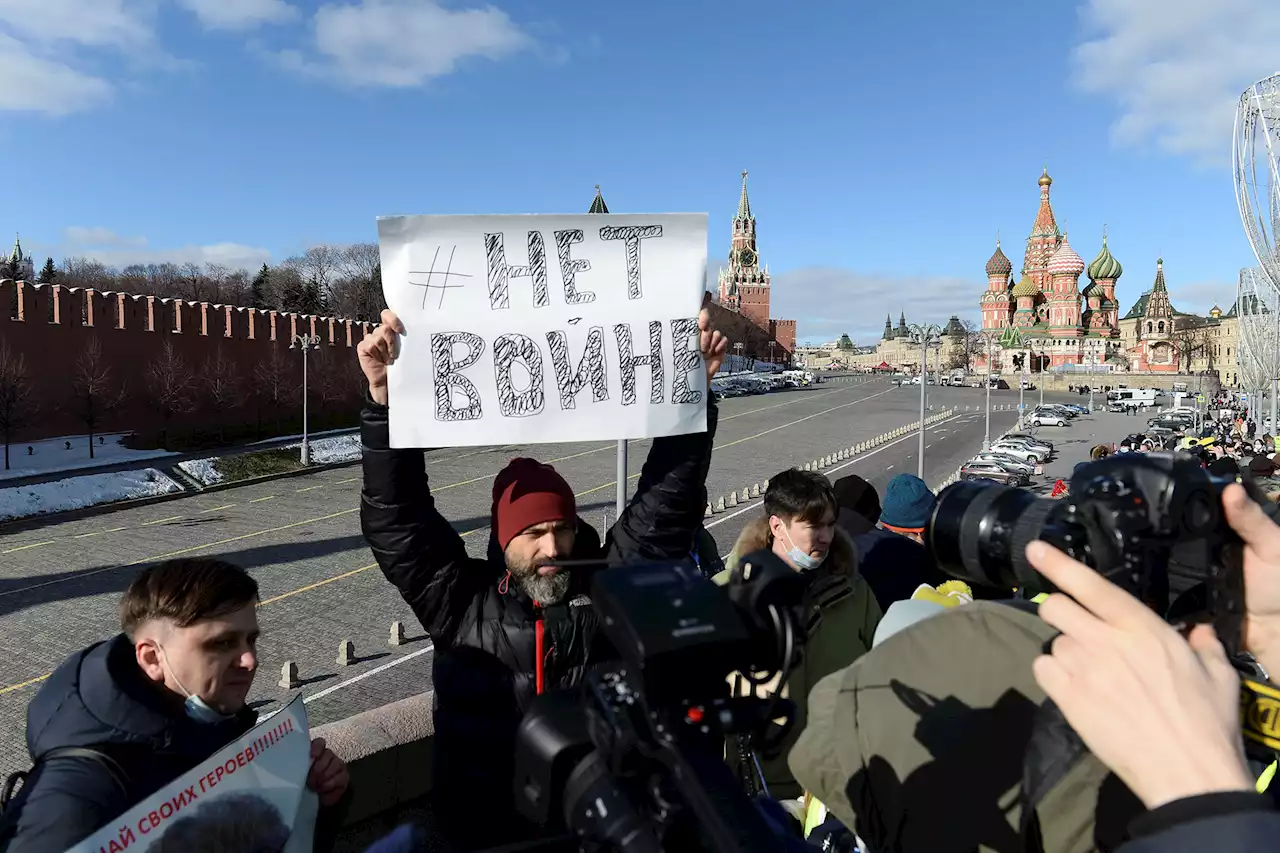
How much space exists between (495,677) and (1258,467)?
12908 mm

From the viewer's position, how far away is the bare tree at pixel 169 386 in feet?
110

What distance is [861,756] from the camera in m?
1.31

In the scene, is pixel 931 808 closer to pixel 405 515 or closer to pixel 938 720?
pixel 938 720

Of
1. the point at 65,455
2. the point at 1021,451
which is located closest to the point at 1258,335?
the point at 1021,451

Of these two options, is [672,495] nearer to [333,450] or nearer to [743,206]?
[333,450]

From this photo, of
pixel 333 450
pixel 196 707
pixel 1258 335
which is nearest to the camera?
pixel 196 707

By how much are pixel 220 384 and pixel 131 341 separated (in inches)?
147

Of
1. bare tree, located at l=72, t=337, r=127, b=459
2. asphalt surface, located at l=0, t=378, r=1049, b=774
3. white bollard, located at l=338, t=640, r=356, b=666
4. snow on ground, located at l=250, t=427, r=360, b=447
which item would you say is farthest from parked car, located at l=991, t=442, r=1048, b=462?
bare tree, located at l=72, t=337, r=127, b=459

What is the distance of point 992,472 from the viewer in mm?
28047

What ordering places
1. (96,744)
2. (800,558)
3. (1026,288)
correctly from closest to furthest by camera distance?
1. (96,744)
2. (800,558)
3. (1026,288)

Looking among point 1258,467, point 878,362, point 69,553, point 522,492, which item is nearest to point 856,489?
point 522,492

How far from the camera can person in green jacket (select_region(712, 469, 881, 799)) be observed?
284 cm

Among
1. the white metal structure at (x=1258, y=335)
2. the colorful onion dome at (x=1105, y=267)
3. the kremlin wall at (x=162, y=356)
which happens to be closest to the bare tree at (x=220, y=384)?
the kremlin wall at (x=162, y=356)

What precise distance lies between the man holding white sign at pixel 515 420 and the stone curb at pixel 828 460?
21.7 ft
